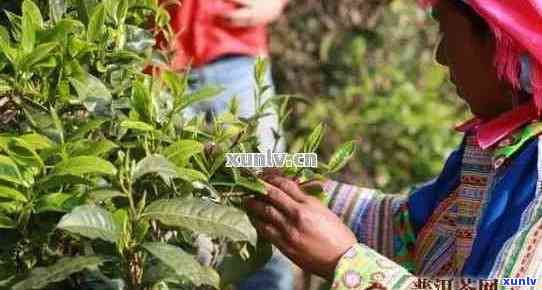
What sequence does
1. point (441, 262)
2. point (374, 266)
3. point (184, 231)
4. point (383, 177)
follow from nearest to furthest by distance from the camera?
point (184, 231) < point (374, 266) < point (441, 262) < point (383, 177)

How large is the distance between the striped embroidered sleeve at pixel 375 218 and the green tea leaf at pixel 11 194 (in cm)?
102

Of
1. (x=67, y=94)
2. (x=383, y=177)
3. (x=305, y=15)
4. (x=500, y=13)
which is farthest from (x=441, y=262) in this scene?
(x=305, y=15)

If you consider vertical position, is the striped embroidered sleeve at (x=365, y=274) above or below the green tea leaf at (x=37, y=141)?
below

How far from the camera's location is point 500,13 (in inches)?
88.4

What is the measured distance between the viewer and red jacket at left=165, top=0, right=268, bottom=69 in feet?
11.1

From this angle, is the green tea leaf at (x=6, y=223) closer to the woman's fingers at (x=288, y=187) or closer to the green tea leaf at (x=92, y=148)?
the green tea leaf at (x=92, y=148)

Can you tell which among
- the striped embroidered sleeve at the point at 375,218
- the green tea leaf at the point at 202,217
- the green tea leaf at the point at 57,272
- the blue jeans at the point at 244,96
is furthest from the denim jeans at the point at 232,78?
the green tea leaf at the point at 57,272

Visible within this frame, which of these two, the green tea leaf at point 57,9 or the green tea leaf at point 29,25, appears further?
the green tea leaf at point 57,9

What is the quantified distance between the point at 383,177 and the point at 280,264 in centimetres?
194

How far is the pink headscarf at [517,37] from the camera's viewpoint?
7.32 feet

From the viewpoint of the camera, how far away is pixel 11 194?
1.75 metres

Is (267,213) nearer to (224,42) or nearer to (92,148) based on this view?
(92,148)

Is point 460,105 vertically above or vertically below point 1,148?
below

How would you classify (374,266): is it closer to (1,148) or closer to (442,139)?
(1,148)
